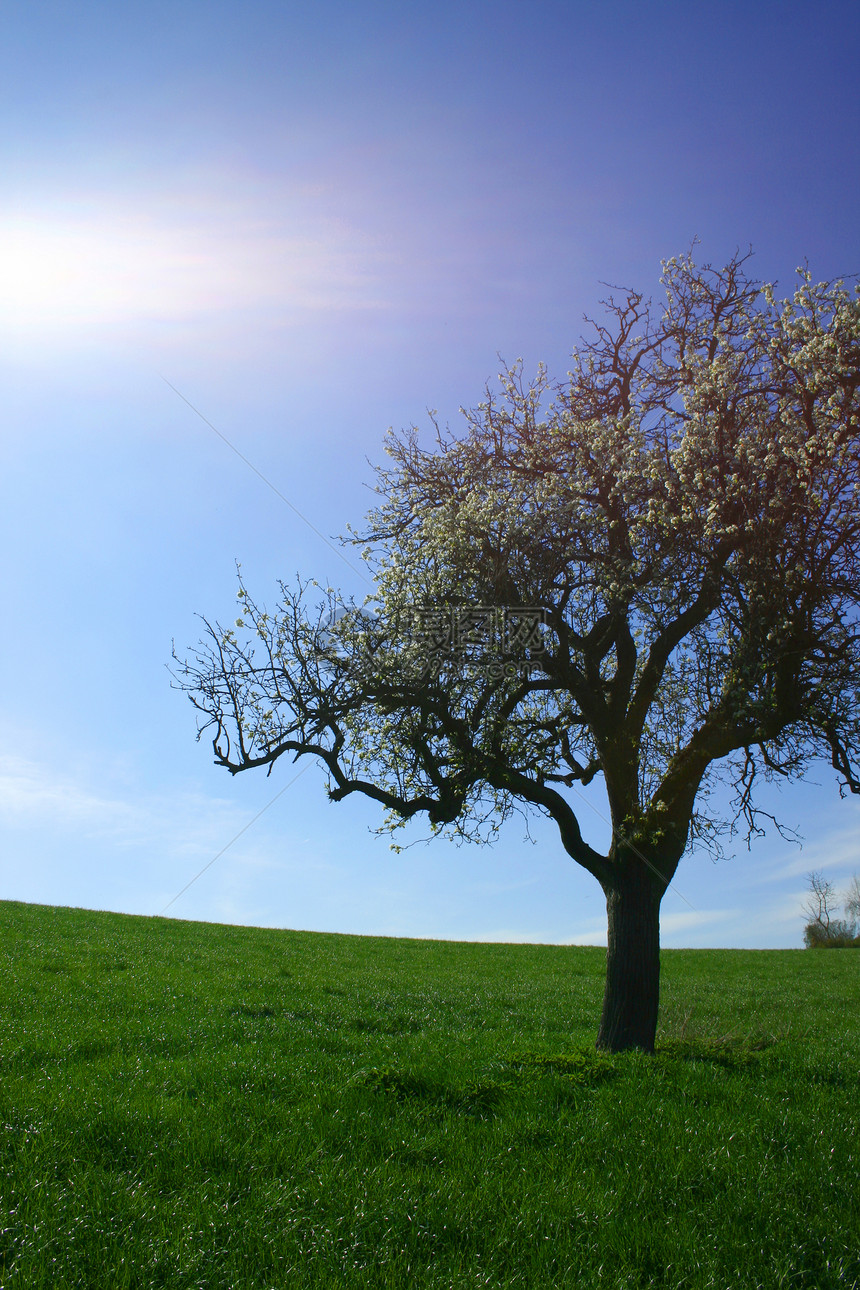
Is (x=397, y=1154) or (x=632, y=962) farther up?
(x=632, y=962)

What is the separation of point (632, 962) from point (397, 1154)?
23.9 ft

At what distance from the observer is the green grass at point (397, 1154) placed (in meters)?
6.26

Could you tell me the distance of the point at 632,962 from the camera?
13.9 metres

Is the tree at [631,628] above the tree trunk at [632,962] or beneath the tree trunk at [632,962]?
above

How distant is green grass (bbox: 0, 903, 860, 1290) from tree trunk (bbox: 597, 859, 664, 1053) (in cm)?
60

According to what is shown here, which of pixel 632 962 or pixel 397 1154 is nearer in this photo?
pixel 397 1154

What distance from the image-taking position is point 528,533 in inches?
581

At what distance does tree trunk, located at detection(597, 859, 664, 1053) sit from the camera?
13734 mm

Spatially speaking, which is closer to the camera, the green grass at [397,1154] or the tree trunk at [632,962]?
the green grass at [397,1154]

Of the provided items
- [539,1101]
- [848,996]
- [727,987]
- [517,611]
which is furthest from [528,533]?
[848,996]

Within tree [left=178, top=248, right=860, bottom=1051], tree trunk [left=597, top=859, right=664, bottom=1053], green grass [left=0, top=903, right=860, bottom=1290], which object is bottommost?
green grass [left=0, top=903, right=860, bottom=1290]

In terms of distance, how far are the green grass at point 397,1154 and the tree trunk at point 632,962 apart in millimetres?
604

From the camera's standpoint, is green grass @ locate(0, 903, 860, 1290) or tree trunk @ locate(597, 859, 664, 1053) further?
tree trunk @ locate(597, 859, 664, 1053)

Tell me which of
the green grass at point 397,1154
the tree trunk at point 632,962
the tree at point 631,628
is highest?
the tree at point 631,628
